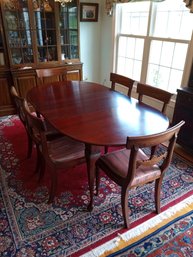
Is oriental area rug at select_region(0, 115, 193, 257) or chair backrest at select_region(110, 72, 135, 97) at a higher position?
chair backrest at select_region(110, 72, 135, 97)

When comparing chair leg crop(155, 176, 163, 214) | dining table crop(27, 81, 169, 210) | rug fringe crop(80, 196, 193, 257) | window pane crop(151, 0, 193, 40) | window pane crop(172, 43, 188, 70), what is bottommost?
rug fringe crop(80, 196, 193, 257)

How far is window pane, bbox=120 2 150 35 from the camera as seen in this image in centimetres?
341

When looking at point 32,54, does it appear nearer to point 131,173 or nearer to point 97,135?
point 97,135

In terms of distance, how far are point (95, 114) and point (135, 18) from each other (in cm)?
261

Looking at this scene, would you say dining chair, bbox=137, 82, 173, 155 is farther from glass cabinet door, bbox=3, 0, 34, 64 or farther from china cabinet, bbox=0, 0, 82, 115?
glass cabinet door, bbox=3, 0, 34, 64

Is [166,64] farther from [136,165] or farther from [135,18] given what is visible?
[136,165]

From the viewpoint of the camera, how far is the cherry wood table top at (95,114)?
1.52m

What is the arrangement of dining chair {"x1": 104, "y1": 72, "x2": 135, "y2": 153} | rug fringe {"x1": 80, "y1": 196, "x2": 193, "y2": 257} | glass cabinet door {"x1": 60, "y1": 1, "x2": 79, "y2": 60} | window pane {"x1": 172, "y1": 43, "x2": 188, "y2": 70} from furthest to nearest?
1. glass cabinet door {"x1": 60, "y1": 1, "x2": 79, "y2": 60}
2. window pane {"x1": 172, "y1": 43, "x2": 188, "y2": 70}
3. dining chair {"x1": 104, "y1": 72, "x2": 135, "y2": 153}
4. rug fringe {"x1": 80, "y1": 196, "x2": 193, "y2": 257}

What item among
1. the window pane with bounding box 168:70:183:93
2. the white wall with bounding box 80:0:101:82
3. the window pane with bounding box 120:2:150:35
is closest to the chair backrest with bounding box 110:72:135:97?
the window pane with bounding box 168:70:183:93

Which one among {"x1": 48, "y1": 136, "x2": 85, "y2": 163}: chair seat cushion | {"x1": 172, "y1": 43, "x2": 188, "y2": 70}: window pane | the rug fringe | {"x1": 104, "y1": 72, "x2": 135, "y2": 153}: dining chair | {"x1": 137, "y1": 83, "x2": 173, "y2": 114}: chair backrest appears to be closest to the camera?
Result: the rug fringe

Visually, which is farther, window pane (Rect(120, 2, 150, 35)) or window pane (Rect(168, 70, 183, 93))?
window pane (Rect(120, 2, 150, 35))

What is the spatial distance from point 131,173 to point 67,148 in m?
0.67

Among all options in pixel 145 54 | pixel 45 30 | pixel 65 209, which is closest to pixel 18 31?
pixel 45 30

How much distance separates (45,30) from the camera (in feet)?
11.4
